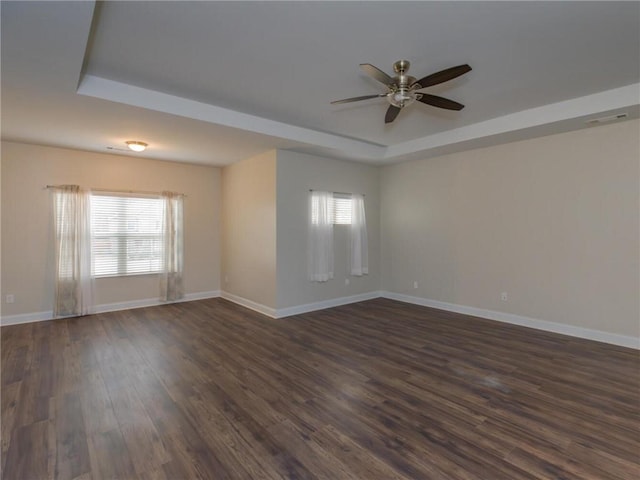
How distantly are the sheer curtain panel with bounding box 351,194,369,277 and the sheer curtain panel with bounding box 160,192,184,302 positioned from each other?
10.7ft

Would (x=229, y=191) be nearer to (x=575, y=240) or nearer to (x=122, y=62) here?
(x=122, y=62)

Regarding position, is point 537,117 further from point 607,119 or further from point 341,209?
point 341,209

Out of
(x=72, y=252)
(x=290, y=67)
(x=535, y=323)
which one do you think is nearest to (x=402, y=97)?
(x=290, y=67)

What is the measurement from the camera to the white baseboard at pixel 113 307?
15.3 ft

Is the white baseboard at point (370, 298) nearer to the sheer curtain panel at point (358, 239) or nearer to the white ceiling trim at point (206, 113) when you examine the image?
the sheer curtain panel at point (358, 239)

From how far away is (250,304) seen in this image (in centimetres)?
565

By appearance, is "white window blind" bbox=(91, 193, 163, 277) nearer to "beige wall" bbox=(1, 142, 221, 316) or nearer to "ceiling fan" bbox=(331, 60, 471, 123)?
"beige wall" bbox=(1, 142, 221, 316)

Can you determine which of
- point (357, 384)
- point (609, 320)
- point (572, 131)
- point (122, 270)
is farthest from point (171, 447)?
point (572, 131)

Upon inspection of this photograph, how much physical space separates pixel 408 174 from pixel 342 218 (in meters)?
1.55

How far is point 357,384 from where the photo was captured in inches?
114

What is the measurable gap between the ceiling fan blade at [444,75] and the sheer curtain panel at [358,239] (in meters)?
3.58

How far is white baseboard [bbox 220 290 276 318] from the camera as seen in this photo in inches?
202

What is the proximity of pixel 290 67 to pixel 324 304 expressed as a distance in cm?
389

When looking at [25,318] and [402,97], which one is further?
[25,318]
